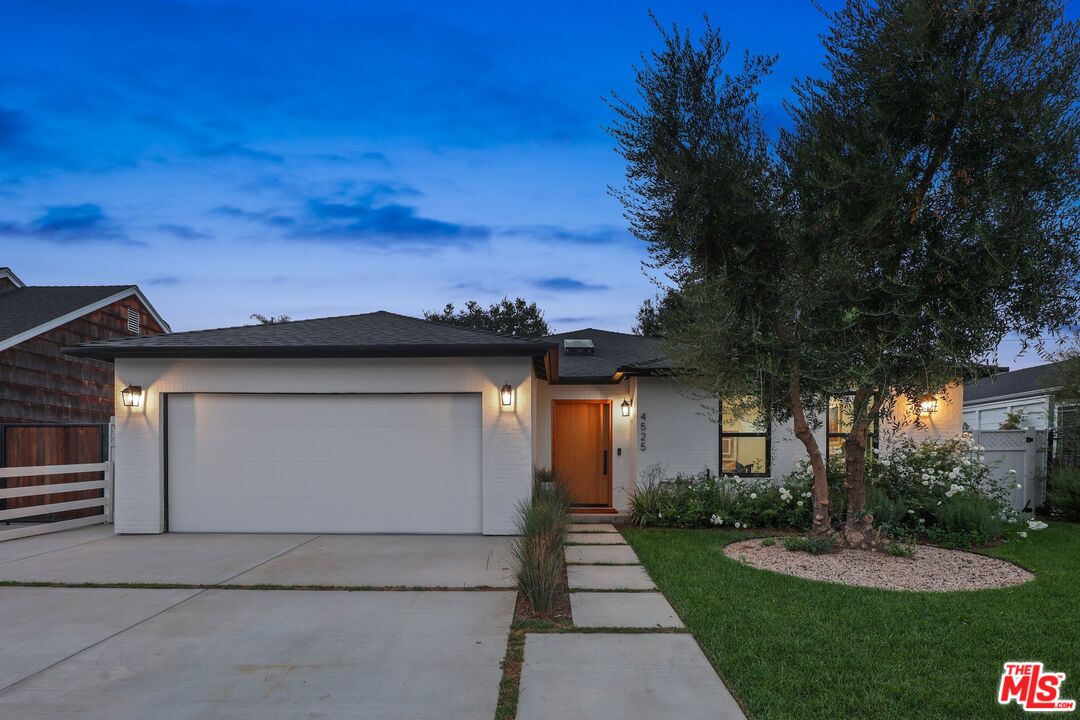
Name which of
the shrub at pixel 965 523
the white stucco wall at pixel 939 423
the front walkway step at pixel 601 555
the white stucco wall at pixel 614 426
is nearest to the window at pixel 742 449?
the white stucco wall at pixel 614 426

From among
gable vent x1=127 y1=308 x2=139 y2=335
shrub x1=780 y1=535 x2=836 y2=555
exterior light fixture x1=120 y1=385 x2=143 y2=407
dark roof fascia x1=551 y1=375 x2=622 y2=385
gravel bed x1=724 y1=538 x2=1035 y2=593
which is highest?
gable vent x1=127 y1=308 x2=139 y2=335

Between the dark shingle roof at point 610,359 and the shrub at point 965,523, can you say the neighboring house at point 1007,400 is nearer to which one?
the dark shingle roof at point 610,359

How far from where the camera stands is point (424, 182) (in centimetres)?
1533

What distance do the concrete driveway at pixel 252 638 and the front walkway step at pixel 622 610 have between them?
620 mm

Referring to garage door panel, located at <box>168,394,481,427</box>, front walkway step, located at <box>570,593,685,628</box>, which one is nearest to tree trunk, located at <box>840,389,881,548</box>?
front walkway step, located at <box>570,593,685,628</box>

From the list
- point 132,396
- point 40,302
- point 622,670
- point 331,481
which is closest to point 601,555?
point 622,670

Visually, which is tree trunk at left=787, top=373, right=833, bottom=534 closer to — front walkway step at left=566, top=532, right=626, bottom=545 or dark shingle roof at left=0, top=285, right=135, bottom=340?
front walkway step at left=566, top=532, right=626, bottom=545

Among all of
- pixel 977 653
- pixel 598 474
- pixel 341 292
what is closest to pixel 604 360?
pixel 598 474

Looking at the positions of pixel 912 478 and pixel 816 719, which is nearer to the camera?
pixel 816 719

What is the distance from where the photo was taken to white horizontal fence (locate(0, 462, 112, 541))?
29.3 feet

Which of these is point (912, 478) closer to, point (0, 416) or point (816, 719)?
point (816, 719)

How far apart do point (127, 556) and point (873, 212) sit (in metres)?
8.87

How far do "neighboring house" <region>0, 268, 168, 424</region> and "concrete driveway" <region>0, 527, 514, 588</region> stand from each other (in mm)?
6378

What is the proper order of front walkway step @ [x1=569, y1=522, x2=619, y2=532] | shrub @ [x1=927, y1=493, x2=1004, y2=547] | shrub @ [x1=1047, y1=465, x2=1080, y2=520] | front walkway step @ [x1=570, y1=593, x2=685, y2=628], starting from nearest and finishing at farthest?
front walkway step @ [x1=570, y1=593, x2=685, y2=628], shrub @ [x1=927, y1=493, x2=1004, y2=547], front walkway step @ [x1=569, y1=522, x2=619, y2=532], shrub @ [x1=1047, y1=465, x2=1080, y2=520]
